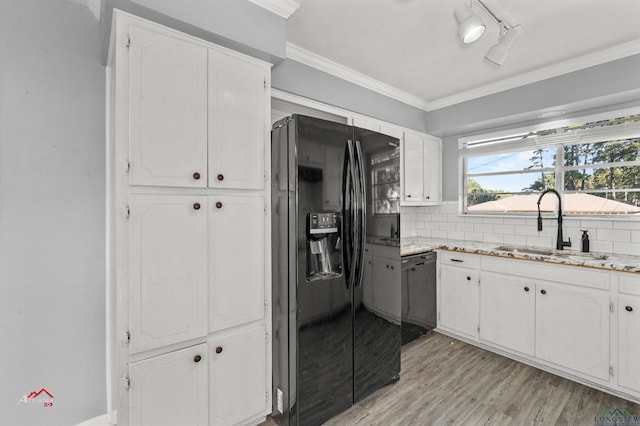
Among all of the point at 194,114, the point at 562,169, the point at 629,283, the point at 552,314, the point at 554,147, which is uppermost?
the point at 554,147

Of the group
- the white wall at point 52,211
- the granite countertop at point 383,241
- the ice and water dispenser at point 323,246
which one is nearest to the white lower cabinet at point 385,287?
the granite countertop at point 383,241

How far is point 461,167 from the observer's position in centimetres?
387

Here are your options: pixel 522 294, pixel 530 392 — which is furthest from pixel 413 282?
pixel 530 392

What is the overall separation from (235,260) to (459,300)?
2.46 m

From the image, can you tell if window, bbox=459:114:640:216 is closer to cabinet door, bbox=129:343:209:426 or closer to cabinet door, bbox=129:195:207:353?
cabinet door, bbox=129:195:207:353

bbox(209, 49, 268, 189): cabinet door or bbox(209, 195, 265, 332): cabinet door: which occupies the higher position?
bbox(209, 49, 268, 189): cabinet door

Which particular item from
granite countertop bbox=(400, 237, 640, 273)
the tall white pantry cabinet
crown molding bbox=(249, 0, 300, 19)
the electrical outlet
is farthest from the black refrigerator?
granite countertop bbox=(400, 237, 640, 273)

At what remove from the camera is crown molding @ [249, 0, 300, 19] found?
1.84 meters

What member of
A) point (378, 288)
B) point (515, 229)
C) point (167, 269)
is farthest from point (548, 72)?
point (167, 269)

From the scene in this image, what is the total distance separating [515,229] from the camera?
3371 millimetres

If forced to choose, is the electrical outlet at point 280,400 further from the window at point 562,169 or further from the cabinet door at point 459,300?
the window at point 562,169

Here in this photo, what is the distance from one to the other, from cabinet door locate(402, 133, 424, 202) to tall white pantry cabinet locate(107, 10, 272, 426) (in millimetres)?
2027

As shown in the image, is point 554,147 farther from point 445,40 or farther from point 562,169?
point 445,40

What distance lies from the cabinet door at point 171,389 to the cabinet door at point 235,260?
0.70 ft
